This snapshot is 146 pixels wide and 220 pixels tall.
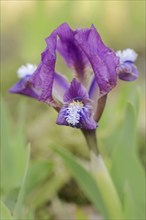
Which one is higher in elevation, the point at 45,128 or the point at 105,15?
the point at 105,15

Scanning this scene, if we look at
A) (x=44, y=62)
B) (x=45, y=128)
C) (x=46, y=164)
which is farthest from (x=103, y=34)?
(x=44, y=62)

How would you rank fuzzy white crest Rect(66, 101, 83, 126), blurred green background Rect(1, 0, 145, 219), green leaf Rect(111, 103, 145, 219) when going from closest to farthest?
1. fuzzy white crest Rect(66, 101, 83, 126)
2. green leaf Rect(111, 103, 145, 219)
3. blurred green background Rect(1, 0, 145, 219)

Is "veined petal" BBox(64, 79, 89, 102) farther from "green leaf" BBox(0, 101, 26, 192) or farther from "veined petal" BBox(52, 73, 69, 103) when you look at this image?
"green leaf" BBox(0, 101, 26, 192)

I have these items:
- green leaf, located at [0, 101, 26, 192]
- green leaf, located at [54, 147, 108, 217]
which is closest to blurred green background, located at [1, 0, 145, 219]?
green leaf, located at [0, 101, 26, 192]

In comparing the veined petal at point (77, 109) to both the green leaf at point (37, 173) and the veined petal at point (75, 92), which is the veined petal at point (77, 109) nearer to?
the veined petal at point (75, 92)

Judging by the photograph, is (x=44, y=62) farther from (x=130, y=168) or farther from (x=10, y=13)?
(x=10, y=13)

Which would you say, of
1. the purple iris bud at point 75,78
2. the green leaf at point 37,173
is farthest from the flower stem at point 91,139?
the green leaf at point 37,173
